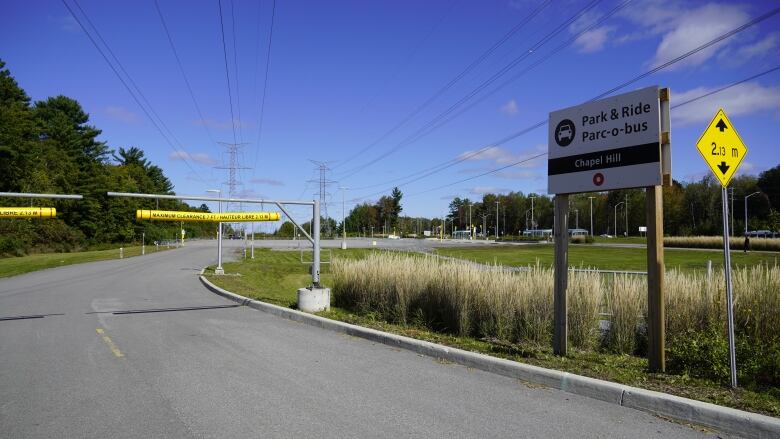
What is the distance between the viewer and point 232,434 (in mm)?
4703

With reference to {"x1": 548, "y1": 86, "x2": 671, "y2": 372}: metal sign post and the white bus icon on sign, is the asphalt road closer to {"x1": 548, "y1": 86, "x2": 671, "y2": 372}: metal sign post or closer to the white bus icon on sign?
{"x1": 548, "y1": 86, "x2": 671, "y2": 372}: metal sign post

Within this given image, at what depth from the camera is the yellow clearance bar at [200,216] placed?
16.7m

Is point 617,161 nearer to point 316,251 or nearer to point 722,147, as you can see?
point 722,147

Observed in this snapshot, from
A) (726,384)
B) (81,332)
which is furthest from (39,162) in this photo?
(726,384)

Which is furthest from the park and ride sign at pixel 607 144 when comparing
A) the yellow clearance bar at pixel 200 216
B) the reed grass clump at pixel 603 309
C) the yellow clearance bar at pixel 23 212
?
the yellow clearance bar at pixel 23 212

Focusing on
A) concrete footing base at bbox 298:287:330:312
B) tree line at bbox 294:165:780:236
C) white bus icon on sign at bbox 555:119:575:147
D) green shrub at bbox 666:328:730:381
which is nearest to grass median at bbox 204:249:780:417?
green shrub at bbox 666:328:730:381

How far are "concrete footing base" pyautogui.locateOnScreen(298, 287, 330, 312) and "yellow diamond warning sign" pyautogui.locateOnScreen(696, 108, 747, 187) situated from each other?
904 cm

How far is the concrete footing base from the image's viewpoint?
12.9m

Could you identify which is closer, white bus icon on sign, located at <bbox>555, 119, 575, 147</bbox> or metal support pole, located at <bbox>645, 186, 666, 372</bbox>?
metal support pole, located at <bbox>645, 186, 666, 372</bbox>

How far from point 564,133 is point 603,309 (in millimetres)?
3280

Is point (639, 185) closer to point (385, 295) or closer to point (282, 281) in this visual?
point (385, 295)

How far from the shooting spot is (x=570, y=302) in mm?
8961

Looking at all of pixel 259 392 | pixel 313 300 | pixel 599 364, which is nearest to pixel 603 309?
pixel 599 364

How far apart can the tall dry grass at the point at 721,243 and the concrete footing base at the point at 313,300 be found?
4482 centimetres
